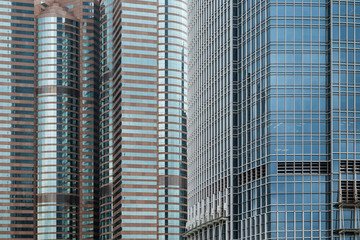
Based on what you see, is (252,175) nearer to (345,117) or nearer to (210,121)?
(345,117)

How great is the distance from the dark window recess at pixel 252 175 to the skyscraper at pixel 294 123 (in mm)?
185

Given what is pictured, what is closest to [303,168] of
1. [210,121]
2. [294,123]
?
[294,123]

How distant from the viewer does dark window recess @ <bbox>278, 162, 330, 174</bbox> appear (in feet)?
440

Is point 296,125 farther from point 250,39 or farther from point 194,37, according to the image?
point 194,37

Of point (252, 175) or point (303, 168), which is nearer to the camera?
point (303, 168)

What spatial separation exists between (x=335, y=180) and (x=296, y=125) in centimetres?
1212

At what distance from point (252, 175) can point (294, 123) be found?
13.5 m

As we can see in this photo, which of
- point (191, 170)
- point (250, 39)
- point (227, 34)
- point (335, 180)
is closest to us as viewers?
point (335, 180)

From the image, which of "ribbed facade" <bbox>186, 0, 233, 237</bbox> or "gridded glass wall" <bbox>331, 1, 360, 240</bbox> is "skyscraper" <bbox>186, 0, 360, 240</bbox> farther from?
"ribbed facade" <bbox>186, 0, 233, 237</bbox>

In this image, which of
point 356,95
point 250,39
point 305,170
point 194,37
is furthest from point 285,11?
point 194,37

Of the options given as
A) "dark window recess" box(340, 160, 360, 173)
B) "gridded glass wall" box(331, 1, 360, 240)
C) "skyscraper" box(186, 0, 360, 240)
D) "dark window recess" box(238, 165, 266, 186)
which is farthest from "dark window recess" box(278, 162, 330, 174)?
"dark window recess" box(238, 165, 266, 186)

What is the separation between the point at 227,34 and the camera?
158 metres

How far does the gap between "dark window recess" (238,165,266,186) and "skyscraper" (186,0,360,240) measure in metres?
0.18

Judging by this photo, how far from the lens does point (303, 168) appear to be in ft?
440
